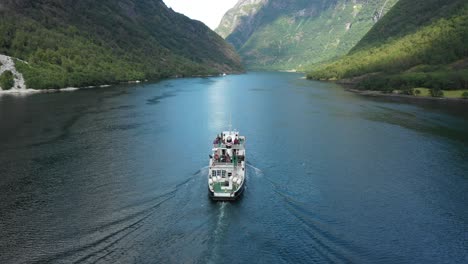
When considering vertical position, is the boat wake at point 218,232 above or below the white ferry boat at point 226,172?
below

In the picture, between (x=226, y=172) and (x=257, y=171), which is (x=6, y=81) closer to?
(x=257, y=171)

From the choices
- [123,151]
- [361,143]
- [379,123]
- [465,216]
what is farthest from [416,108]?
[123,151]

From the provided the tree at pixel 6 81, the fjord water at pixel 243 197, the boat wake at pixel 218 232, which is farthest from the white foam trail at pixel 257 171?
the tree at pixel 6 81

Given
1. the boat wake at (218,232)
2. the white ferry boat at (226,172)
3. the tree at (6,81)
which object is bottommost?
the boat wake at (218,232)

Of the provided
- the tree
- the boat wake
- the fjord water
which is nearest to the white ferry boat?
the fjord water

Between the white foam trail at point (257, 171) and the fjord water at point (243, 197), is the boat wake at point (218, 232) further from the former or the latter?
the white foam trail at point (257, 171)

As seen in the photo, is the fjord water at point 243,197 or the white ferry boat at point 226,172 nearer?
the fjord water at point 243,197

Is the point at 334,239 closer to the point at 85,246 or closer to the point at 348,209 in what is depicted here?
the point at 348,209
